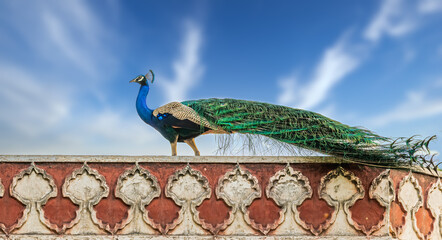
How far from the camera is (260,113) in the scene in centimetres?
647

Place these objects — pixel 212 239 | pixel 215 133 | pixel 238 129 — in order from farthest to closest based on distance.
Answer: pixel 215 133 → pixel 238 129 → pixel 212 239

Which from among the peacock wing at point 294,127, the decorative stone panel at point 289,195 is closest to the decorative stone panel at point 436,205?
the peacock wing at point 294,127

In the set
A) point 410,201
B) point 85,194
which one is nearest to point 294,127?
point 410,201

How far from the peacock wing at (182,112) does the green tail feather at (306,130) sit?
103mm

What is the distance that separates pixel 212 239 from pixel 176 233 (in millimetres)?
487

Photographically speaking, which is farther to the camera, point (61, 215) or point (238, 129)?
point (238, 129)

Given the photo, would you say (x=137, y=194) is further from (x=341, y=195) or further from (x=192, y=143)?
(x=341, y=195)

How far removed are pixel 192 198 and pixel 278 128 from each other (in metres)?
1.53

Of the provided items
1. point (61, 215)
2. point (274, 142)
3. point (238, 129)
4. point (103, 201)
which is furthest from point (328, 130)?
point (61, 215)

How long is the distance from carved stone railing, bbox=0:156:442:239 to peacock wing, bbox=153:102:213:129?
2.88 feet

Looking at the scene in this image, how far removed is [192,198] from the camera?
608cm

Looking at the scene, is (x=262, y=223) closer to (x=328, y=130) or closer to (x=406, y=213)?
(x=328, y=130)

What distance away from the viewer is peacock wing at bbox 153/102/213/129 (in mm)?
6880

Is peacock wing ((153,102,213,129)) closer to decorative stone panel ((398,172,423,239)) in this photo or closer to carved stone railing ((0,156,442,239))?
carved stone railing ((0,156,442,239))
